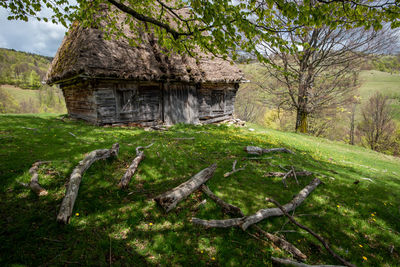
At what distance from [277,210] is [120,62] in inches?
390

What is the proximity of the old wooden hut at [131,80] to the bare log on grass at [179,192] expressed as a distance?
6.82m

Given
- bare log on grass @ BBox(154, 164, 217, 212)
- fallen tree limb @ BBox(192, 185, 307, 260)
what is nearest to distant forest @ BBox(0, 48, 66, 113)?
bare log on grass @ BBox(154, 164, 217, 212)

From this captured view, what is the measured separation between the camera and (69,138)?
21.0ft

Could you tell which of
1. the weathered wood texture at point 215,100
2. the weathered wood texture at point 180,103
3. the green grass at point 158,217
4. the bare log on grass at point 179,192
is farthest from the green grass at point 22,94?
the bare log on grass at point 179,192

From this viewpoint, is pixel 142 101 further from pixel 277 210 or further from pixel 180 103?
pixel 277 210

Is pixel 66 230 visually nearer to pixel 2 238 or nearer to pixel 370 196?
pixel 2 238

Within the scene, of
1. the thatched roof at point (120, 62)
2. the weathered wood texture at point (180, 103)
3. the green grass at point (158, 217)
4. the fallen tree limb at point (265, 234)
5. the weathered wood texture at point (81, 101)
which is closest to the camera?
the green grass at point (158, 217)

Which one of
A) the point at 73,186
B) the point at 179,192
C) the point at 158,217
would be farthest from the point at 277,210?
the point at 73,186

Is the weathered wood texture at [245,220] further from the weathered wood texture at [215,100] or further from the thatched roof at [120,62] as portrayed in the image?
the weathered wood texture at [215,100]

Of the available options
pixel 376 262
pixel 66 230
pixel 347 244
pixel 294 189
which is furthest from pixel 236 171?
pixel 66 230

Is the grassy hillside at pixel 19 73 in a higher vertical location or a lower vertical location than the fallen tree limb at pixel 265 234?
higher

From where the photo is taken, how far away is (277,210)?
Result: 338 cm

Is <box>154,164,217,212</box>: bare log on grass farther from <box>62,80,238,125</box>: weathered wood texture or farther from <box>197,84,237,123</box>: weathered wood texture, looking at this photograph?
<box>197,84,237,123</box>: weathered wood texture

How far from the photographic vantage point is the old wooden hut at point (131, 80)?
30.4 feet
